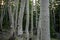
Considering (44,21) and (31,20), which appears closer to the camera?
(44,21)

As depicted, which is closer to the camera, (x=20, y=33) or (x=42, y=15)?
(x=42, y=15)

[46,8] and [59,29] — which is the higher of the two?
[46,8]

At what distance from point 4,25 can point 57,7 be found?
898 centimetres

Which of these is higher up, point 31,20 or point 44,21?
point 44,21

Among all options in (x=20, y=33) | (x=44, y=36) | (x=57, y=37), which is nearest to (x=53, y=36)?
(x=57, y=37)

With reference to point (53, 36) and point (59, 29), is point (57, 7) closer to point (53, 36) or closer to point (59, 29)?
point (59, 29)

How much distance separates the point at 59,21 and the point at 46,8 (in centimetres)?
1897

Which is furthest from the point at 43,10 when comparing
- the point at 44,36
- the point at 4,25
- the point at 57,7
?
the point at 4,25

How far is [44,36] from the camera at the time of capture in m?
4.41

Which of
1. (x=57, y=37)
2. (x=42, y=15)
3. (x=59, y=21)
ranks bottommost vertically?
(x=57, y=37)

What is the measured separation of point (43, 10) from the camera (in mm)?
4461

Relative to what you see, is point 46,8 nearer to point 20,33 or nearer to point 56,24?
point 20,33

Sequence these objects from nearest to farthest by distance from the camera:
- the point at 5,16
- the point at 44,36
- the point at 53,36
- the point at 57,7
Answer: the point at 44,36
the point at 53,36
the point at 57,7
the point at 5,16

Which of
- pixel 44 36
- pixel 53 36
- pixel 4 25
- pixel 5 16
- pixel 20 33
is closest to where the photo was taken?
pixel 44 36
